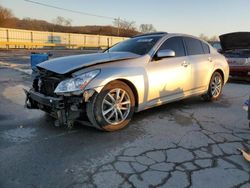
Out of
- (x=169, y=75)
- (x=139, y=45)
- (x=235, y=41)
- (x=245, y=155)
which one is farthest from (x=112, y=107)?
(x=235, y=41)

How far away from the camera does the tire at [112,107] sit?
428cm

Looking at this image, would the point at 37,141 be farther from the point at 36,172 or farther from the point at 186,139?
the point at 186,139

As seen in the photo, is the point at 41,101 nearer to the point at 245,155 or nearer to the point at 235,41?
the point at 245,155

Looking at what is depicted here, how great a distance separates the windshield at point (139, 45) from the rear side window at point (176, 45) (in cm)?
20

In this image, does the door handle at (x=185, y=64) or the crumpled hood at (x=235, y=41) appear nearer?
the door handle at (x=185, y=64)

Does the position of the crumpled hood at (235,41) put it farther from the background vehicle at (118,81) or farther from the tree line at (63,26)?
the tree line at (63,26)

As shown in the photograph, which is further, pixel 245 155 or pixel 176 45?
pixel 176 45

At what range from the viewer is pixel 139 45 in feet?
18.1

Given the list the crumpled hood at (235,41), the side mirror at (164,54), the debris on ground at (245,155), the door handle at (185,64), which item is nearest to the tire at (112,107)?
the side mirror at (164,54)

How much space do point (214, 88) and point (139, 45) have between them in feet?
8.17

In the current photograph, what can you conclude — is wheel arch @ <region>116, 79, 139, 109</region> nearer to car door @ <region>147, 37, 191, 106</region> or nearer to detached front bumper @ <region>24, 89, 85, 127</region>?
car door @ <region>147, 37, 191, 106</region>

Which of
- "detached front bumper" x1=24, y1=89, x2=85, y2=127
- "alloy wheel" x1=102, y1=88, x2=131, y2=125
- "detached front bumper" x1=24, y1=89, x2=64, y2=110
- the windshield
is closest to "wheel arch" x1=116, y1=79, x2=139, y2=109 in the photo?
"alloy wheel" x1=102, y1=88, x2=131, y2=125

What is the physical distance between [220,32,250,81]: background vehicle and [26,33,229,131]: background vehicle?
4864mm

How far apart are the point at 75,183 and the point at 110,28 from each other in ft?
266
